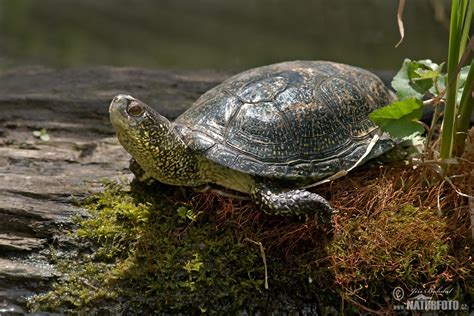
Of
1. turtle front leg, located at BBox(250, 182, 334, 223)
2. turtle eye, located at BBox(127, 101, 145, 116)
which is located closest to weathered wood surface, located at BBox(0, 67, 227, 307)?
turtle eye, located at BBox(127, 101, 145, 116)

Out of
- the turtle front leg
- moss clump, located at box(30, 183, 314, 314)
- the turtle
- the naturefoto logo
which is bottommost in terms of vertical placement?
the naturefoto logo

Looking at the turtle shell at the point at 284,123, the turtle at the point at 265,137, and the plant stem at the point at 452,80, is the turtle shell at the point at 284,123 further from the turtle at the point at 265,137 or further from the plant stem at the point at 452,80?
the plant stem at the point at 452,80

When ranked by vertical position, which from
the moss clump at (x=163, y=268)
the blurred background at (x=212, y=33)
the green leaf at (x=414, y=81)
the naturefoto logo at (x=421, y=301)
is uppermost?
the blurred background at (x=212, y=33)

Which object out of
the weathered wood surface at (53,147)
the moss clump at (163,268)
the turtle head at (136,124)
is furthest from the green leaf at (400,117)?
the weathered wood surface at (53,147)

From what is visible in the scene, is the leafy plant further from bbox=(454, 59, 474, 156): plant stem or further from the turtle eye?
the turtle eye

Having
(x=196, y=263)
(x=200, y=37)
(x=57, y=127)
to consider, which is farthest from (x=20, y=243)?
(x=200, y=37)

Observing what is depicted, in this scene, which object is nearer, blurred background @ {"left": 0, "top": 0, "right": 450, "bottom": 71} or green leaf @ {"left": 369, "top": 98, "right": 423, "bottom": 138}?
green leaf @ {"left": 369, "top": 98, "right": 423, "bottom": 138}

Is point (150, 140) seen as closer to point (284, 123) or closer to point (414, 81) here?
point (284, 123)

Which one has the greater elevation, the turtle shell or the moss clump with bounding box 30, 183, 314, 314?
the turtle shell
